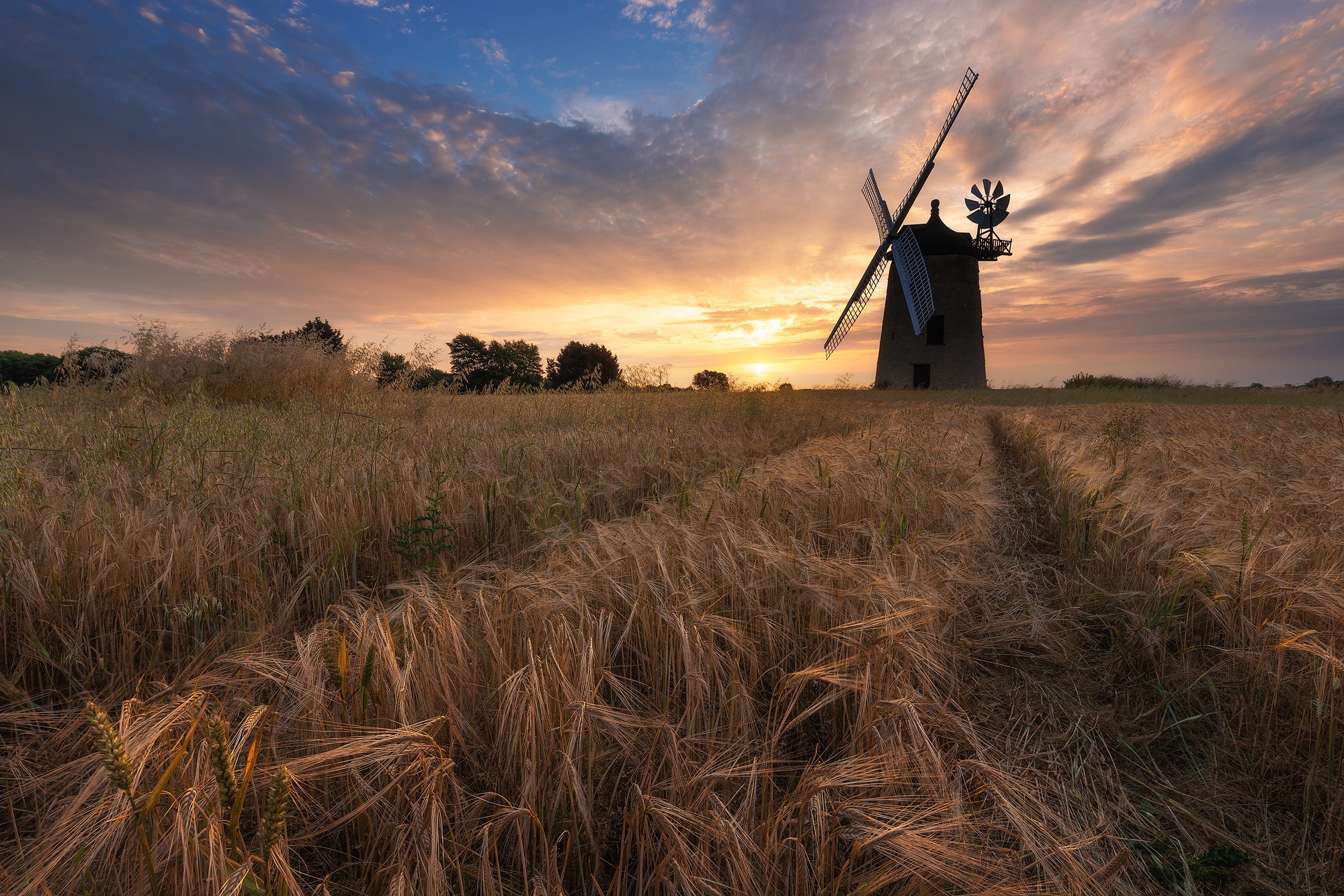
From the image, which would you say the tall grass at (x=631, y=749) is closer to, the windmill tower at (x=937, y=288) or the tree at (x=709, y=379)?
the tree at (x=709, y=379)

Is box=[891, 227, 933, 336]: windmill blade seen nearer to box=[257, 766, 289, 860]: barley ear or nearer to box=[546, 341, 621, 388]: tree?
box=[546, 341, 621, 388]: tree

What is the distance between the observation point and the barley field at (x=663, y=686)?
1.15 metres

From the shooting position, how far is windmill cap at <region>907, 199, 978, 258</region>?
1188 inches

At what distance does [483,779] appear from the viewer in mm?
1419

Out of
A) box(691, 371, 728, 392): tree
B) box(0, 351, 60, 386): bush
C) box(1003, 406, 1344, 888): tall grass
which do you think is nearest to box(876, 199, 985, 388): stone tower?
box(691, 371, 728, 392): tree

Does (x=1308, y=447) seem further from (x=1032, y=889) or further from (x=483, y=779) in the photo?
(x=483, y=779)

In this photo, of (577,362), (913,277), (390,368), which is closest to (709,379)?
(390,368)

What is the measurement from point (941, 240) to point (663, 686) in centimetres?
3481

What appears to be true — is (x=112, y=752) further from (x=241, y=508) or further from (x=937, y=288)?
(x=937, y=288)

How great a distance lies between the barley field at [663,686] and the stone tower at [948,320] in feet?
94.2

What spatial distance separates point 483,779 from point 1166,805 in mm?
1954

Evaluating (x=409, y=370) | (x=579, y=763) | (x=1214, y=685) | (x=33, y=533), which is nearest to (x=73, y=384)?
(x=409, y=370)

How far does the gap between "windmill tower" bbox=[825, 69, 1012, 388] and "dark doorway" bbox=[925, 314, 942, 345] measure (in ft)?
0.11

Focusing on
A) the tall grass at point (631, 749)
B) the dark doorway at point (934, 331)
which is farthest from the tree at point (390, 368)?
the dark doorway at point (934, 331)
